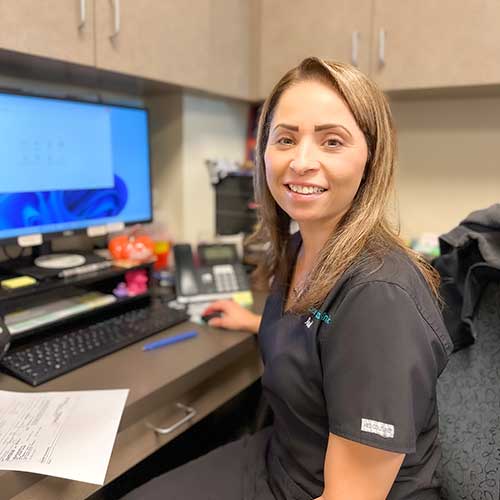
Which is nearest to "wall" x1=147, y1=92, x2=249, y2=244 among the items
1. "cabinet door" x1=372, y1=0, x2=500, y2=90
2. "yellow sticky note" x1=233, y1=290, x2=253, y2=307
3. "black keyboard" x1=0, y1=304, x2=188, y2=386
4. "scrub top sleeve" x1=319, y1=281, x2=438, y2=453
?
"yellow sticky note" x1=233, y1=290, x2=253, y2=307

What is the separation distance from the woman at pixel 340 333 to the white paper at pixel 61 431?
220 millimetres

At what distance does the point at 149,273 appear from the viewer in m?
1.36

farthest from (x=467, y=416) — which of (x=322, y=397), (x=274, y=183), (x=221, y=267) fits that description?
(x=221, y=267)

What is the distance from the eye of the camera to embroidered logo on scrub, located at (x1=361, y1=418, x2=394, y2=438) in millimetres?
673

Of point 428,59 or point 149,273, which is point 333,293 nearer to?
point 149,273

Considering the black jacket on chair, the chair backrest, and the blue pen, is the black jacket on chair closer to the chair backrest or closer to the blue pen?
the chair backrest

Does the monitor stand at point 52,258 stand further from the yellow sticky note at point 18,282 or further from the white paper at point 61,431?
the white paper at point 61,431

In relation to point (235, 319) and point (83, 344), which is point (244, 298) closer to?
point (235, 319)

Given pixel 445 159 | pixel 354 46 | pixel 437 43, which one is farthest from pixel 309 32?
pixel 445 159

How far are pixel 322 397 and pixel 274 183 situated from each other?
415 millimetres

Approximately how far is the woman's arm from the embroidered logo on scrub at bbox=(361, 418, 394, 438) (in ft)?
0.12

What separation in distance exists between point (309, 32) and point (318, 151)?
95 cm

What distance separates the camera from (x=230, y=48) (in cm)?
162

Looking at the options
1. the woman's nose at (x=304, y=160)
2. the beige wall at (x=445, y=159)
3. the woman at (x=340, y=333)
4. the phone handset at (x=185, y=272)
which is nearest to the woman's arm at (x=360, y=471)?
the woman at (x=340, y=333)
